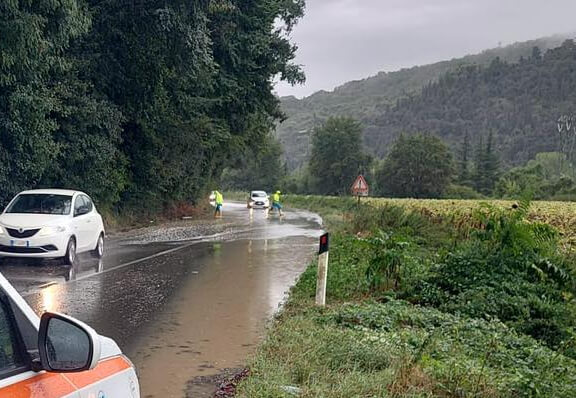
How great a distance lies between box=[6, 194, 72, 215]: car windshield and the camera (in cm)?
1523

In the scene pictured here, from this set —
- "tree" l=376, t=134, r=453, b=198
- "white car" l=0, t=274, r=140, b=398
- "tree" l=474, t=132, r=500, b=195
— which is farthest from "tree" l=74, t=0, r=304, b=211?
"tree" l=474, t=132, r=500, b=195

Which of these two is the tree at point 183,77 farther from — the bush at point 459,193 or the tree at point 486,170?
the tree at point 486,170

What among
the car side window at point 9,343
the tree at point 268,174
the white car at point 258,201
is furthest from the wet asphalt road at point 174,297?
the tree at point 268,174

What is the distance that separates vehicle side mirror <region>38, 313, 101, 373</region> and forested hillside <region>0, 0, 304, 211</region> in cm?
1510

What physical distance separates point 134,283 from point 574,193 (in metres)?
62.0

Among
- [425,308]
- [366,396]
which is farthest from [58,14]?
[366,396]

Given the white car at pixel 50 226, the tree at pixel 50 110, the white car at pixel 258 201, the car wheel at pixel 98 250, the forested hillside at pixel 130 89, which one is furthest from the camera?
the white car at pixel 258 201

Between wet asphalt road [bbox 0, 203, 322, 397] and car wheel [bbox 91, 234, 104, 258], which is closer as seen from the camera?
wet asphalt road [bbox 0, 203, 322, 397]

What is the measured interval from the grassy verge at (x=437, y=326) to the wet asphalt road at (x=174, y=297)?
60 centimetres

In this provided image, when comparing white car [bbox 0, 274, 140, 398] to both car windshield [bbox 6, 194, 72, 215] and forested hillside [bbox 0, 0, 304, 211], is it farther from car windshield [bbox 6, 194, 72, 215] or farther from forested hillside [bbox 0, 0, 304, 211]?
forested hillside [bbox 0, 0, 304, 211]

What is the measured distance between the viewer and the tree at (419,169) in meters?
94.4

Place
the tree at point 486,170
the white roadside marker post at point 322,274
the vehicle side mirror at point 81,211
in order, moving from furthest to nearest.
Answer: the tree at point 486,170 → the vehicle side mirror at point 81,211 → the white roadside marker post at point 322,274

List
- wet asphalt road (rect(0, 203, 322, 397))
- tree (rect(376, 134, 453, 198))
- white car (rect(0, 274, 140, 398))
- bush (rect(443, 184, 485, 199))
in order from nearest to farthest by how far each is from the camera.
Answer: white car (rect(0, 274, 140, 398))
wet asphalt road (rect(0, 203, 322, 397))
bush (rect(443, 184, 485, 199))
tree (rect(376, 134, 453, 198))

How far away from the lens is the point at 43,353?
2510 millimetres
